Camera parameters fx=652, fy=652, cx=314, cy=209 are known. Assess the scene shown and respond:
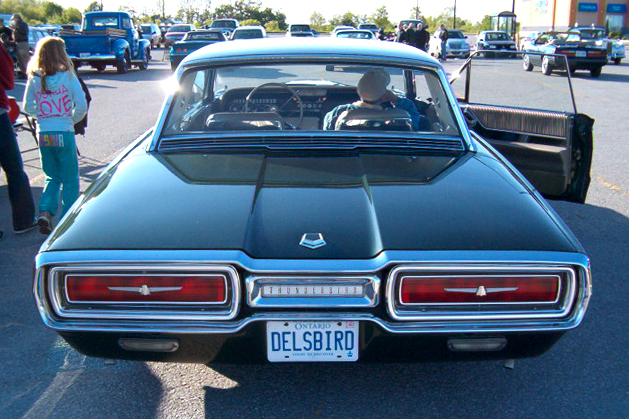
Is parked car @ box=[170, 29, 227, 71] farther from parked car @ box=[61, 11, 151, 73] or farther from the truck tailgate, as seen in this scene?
the truck tailgate

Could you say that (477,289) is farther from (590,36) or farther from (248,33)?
(248,33)

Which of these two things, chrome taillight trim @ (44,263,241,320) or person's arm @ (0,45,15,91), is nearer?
chrome taillight trim @ (44,263,241,320)

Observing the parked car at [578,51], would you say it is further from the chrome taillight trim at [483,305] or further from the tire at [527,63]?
the chrome taillight trim at [483,305]

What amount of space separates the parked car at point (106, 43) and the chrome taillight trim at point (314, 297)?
768 inches

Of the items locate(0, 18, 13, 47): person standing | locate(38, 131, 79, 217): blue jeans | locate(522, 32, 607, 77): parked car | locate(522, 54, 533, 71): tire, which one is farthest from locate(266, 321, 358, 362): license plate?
locate(522, 32, 607, 77): parked car

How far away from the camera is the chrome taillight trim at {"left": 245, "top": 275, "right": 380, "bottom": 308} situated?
90.4 inches

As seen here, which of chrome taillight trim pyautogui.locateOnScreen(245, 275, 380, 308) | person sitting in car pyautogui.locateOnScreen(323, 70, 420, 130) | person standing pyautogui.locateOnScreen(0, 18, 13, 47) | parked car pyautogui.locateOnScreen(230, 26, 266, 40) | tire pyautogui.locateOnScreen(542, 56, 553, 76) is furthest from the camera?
parked car pyautogui.locateOnScreen(230, 26, 266, 40)

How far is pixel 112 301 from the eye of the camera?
7.82 feet

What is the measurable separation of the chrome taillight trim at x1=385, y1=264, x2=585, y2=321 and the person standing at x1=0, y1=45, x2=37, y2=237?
390 centimetres

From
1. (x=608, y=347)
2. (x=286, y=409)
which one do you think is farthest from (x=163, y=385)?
(x=608, y=347)

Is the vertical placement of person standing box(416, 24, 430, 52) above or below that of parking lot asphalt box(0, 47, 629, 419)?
above

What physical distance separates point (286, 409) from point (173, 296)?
0.79 metres

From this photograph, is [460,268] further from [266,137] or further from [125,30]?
[125,30]

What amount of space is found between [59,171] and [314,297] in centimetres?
363
